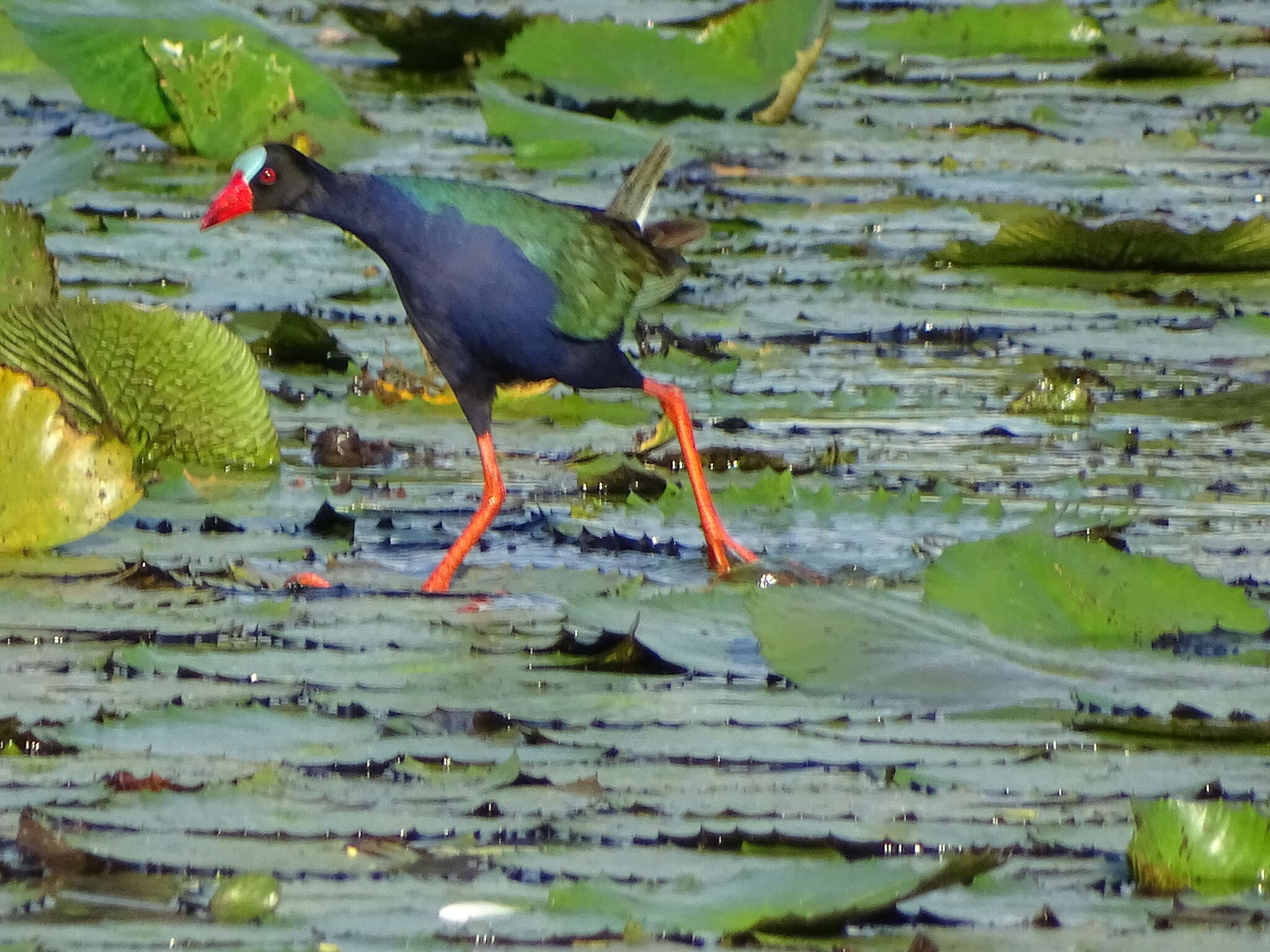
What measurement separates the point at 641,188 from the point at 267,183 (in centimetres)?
111

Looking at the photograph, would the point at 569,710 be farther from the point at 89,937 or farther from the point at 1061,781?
the point at 89,937

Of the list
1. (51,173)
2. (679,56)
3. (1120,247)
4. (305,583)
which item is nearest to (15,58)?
(51,173)

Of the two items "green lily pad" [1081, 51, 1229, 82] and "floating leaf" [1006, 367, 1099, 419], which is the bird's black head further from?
"green lily pad" [1081, 51, 1229, 82]

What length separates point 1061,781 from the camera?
2.17m

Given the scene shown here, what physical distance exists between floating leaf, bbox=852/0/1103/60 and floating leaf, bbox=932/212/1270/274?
269 cm

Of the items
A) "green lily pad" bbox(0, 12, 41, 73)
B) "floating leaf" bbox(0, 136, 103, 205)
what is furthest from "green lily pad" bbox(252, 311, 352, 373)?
"green lily pad" bbox(0, 12, 41, 73)

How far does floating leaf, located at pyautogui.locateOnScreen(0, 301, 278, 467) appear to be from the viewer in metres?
3.13

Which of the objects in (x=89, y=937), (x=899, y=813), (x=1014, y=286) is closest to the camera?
(x=89, y=937)

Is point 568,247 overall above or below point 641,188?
above

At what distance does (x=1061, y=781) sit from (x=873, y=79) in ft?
16.6

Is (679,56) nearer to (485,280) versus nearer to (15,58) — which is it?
(15,58)

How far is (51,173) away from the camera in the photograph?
5.20 meters

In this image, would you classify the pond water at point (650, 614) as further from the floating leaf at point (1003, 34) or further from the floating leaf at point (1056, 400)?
the floating leaf at point (1003, 34)

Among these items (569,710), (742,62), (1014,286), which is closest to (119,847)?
(569,710)
